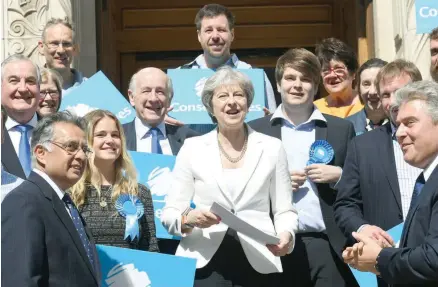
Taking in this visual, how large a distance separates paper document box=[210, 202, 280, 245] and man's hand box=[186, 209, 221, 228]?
5 cm

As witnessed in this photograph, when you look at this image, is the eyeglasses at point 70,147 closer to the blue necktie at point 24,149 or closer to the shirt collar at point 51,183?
the shirt collar at point 51,183

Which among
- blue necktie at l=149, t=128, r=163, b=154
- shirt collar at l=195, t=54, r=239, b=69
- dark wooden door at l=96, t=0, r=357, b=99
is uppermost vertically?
dark wooden door at l=96, t=0, r=357, b=99

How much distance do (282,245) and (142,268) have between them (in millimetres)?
812

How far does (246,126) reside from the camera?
273 inches

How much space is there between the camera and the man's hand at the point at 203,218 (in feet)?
20.6

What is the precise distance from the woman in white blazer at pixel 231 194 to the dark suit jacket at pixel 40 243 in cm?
107

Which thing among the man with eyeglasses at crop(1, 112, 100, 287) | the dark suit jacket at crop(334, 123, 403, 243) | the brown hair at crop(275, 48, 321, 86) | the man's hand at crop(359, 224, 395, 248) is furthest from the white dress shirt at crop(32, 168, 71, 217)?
the brown hair at crop(275, 48, 321, 86)

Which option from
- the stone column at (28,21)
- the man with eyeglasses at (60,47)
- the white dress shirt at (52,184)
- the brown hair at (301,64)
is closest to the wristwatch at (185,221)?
the white dress shirt at (52,184)

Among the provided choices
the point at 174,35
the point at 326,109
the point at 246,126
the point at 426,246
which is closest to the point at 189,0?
the point at 174,35

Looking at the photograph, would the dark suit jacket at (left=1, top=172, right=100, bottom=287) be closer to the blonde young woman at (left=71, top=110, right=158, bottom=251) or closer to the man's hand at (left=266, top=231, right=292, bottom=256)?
the blonde young woman at (left=71, top=110, right=158, bottom=251)

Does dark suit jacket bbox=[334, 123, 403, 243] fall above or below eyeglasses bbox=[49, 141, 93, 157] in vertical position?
below

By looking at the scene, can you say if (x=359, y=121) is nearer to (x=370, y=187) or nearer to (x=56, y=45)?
(x=370, y=187)

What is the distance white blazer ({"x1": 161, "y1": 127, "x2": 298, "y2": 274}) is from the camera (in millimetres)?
6527

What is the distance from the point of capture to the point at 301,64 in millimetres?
7266
